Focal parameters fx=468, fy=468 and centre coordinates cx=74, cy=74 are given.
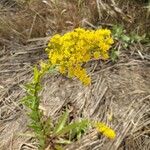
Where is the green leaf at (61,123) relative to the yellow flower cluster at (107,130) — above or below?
below

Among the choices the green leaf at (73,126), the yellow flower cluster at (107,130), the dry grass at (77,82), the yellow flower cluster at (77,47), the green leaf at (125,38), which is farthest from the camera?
the green leaf at (125,38)

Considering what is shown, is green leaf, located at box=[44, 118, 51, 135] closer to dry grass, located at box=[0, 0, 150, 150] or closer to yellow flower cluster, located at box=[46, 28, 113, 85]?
dry grass, located at box=[0, 0, 150, 150]

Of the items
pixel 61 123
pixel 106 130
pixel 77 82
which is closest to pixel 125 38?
pixel 77 82

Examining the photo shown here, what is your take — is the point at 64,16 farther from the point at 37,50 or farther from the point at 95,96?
the point at 95,96

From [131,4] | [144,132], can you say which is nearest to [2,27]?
[131,4]

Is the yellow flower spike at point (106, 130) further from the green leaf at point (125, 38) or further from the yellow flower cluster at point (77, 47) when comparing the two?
the green leaf at point (125, 38)

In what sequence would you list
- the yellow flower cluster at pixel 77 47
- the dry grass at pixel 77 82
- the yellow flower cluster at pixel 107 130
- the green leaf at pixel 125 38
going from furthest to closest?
the green leaf at pixel 125 38, the dry grass at pixel 77 82, the yellow flower cluster at pixel 107 130, the yellow flower cluster at pixel 77 47

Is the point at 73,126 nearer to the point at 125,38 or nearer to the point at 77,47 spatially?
the point at 77,47

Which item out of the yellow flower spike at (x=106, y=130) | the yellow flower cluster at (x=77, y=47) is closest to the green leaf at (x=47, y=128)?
the yellow flower spike at (x=106, y=130)
